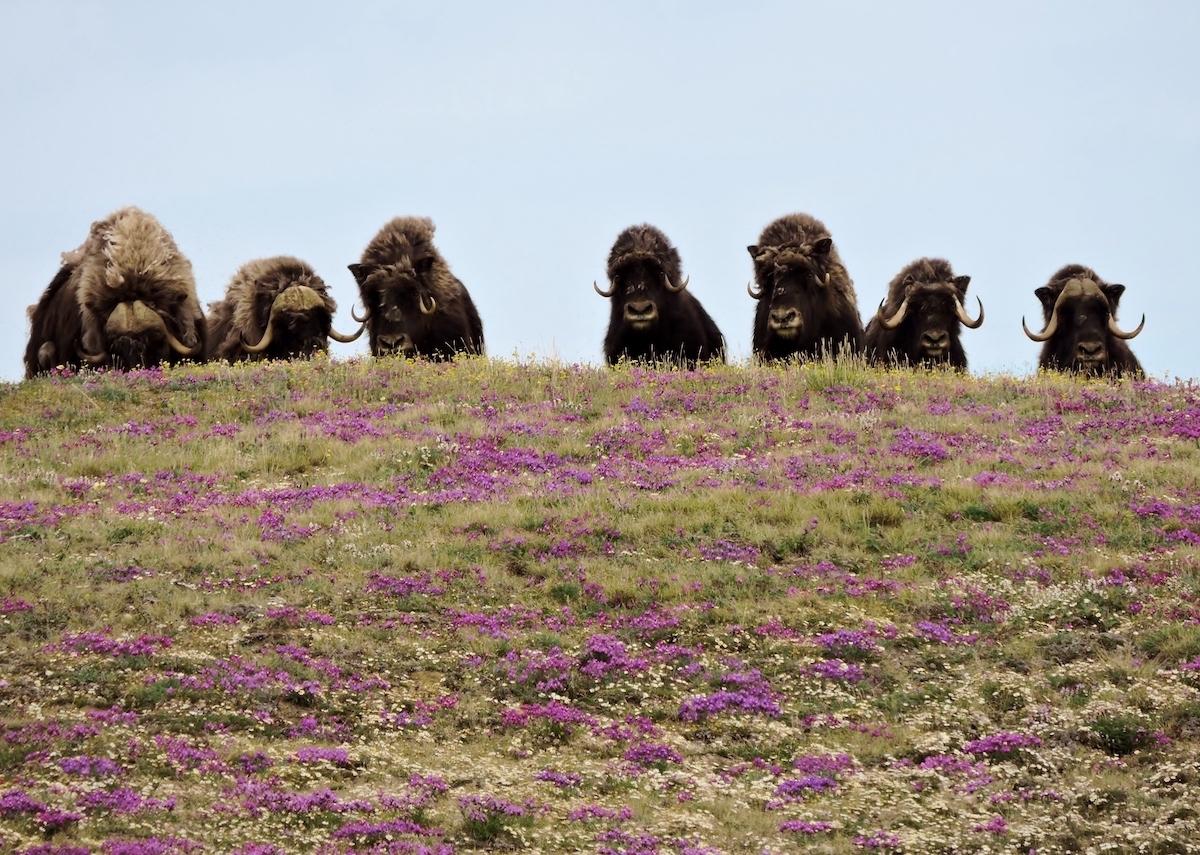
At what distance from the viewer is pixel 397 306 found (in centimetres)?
2969

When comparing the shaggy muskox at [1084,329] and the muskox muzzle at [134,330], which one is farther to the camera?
the shaggy muskox at [1084,329]

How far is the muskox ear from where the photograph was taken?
98.9 ft

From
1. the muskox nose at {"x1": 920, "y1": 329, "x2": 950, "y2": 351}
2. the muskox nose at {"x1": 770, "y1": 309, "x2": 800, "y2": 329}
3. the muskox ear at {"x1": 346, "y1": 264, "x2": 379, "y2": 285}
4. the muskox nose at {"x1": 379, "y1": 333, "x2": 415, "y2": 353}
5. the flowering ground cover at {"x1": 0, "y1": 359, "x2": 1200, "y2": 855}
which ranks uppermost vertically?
the muskox ear at {"x1": 346, "y1": 264, "x2": 379, "y2": 285}

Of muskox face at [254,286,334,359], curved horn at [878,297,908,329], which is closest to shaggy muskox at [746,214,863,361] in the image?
curved horn at [878,297,908,329]

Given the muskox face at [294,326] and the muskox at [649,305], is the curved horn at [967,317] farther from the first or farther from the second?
the muskox face at [294,326]

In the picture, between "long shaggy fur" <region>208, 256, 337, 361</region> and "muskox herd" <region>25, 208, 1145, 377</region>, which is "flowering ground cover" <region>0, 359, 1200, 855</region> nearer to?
"muskox herd" <region>25, 208, 1145, 377</region>

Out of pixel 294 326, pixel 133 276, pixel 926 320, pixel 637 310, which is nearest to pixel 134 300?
pixel 133 276

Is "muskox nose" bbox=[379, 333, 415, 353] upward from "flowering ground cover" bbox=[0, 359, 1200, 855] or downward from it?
upward

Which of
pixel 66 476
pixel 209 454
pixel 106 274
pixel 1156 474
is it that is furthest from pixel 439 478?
pixel 106 274

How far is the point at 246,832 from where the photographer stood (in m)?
9.81

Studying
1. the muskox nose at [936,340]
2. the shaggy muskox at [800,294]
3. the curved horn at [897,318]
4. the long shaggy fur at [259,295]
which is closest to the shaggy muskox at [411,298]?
the long shaggy fur at [259,295]

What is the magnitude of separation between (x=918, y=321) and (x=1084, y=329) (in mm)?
3238

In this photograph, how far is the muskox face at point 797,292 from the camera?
2847cm

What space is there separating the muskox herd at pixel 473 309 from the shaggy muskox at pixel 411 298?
27mm
